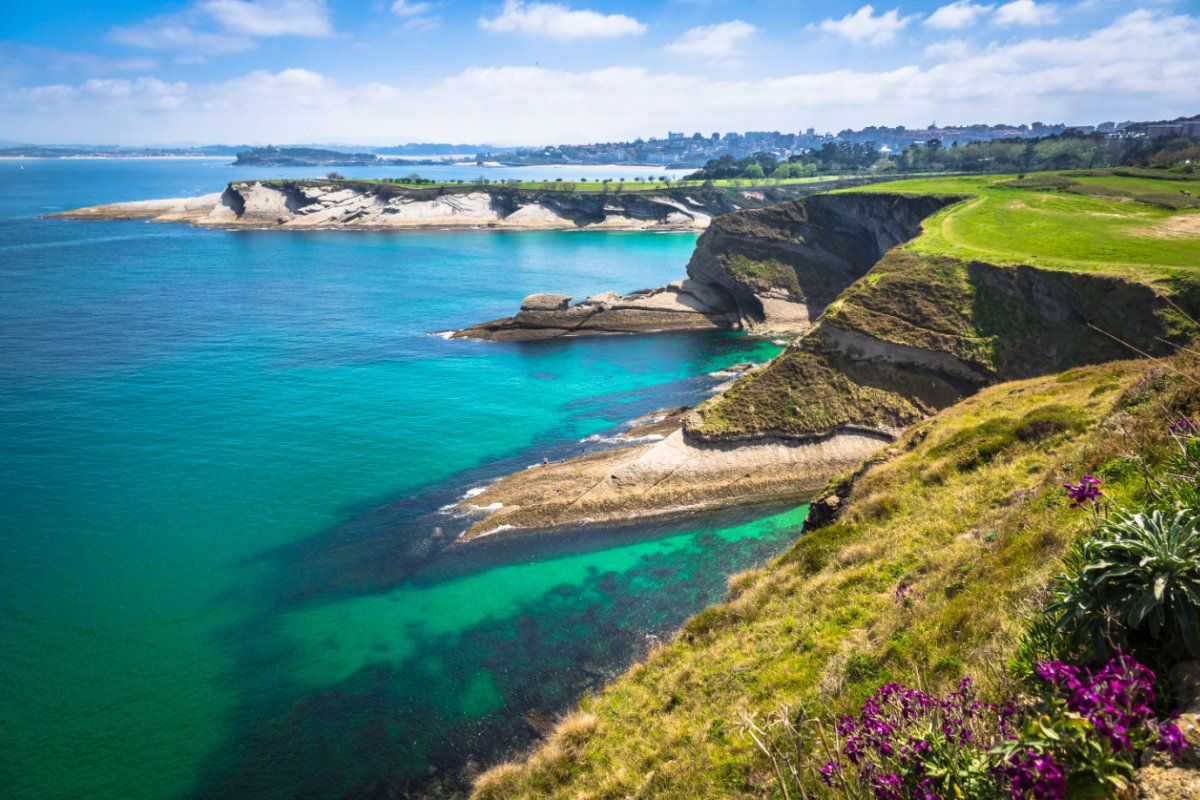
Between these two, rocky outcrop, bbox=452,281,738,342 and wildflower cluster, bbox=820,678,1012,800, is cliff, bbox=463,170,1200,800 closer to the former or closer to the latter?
wildflower cluster, bbox=820,678,1012,800

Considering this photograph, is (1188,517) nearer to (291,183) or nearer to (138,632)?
(138,632)

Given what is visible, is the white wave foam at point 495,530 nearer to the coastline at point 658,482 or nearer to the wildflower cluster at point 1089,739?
the coastline at point 658,482

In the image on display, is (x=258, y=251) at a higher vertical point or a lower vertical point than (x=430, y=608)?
higher

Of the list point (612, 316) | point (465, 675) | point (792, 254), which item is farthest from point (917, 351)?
point (792, 254)

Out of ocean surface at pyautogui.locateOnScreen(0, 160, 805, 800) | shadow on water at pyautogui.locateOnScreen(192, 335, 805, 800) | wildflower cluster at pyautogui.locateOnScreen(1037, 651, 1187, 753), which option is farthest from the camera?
ocean surface at pyautogui.locateOnScreen(0, 160, 805, 800)

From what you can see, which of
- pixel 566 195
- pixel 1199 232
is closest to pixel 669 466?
pixel 1199 232

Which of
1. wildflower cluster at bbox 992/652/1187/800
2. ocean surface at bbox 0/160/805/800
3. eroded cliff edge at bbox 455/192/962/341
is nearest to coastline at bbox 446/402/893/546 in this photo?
ocean surface at bbox 0/160/805/800
